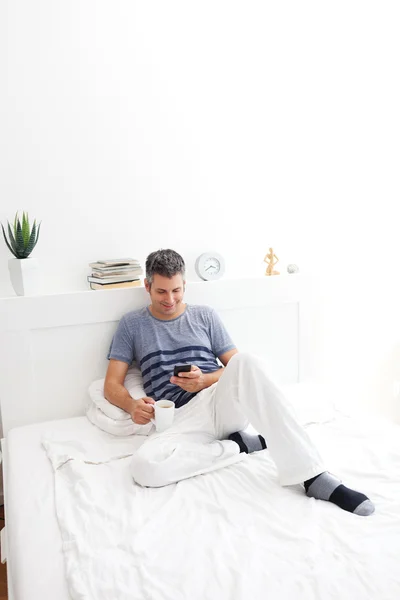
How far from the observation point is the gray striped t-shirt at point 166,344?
7.33 feet

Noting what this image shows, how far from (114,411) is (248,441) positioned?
0.56m

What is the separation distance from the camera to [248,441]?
6.34ft

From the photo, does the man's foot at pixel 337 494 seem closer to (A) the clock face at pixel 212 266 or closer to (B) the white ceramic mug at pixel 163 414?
(B) the white ceramic mug at pixel 163 414

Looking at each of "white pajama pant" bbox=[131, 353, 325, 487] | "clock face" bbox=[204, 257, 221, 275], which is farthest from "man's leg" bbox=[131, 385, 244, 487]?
"clock face" bbox=[204, 257, 221, 275]

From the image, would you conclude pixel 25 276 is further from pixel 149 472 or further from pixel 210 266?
pixel 149 472

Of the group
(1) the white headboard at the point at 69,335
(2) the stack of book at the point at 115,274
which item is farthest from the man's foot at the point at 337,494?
(2) the stack of book at the point at 115,274

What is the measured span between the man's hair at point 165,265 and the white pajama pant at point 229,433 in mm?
517

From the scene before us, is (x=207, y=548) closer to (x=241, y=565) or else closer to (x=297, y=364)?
(x=241, y=565)

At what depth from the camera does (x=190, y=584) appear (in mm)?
1228

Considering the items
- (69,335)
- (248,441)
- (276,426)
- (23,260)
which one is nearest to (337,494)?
(276,426)

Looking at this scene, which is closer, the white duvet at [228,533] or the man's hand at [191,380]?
the white duvet at [228,533]

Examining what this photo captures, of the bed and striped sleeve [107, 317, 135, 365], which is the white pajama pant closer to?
the bed

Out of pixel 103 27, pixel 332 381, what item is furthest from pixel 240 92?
pixel 332 381

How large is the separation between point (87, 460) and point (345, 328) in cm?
168
